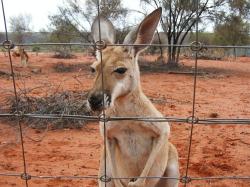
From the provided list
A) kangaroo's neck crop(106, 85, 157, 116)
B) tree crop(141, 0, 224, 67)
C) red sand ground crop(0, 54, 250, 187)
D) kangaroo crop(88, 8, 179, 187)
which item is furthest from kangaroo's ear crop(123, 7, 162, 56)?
tree crop(141, 0, 224, 67)

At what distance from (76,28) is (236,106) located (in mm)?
12400

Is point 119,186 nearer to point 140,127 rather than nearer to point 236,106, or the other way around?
point 140,127

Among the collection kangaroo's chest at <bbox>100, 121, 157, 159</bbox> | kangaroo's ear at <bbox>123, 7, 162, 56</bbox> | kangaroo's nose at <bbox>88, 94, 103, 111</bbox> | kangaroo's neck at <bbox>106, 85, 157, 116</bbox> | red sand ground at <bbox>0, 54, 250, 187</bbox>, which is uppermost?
kangaroo's ear at <bbox>123, 7, 162, 56</bbox>

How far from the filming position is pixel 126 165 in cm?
319

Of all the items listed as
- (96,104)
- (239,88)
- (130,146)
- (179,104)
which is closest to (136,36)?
(96,104)

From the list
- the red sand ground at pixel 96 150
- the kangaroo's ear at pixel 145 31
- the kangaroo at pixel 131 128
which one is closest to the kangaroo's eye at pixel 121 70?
the kangaroo at pixel 131 128

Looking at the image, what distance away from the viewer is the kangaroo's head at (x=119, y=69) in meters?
2.66

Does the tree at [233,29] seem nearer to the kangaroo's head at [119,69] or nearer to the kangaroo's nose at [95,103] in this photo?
the kangaroo's head at [119,69]

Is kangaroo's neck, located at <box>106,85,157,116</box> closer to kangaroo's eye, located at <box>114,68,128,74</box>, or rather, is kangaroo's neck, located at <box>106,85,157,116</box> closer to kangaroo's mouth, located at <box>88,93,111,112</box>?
kangaroo's eye, located at <box>114,68,128,74</box>

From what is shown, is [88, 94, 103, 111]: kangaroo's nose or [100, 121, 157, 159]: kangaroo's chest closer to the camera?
[88, 94, 103, 111]: kangaroo's nose

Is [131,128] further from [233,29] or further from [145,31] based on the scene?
[233,29]

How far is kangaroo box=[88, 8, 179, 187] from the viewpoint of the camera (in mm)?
2924

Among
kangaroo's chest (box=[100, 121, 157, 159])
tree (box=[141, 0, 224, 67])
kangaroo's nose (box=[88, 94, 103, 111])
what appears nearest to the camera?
kangaroo's nose (box=[88, 94, 103, 111])

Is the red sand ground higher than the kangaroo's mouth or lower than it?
lower
